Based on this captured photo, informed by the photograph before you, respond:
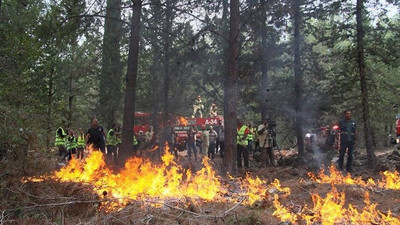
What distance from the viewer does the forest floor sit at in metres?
5.84

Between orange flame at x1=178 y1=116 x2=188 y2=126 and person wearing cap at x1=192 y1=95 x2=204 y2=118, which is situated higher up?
person wearing cap at x1=192 y1=95 x2=204 y2=118

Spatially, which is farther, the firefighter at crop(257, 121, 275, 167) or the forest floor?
the firefighter at crop(257, 121, 275, 167)

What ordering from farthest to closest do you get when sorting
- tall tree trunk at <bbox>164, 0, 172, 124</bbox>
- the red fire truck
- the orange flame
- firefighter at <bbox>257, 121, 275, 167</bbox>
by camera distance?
1. the orange flame
2. the red fire truck
3. tall tree trunk at <bbox>164, 0, 172, 124</bbox>
4. firefighter at <bbox>257, 121, 275, 167</bbox>

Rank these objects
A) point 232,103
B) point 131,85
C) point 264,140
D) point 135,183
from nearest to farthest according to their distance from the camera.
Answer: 1. point 135,183
2. point 232,103
3. point 131,85
4. point 264,140

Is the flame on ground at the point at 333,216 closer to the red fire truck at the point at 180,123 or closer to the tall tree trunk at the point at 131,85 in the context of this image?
the tall tree trunk at the point at 131,85

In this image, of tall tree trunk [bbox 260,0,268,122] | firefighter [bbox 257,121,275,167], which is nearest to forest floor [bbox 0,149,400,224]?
firefighter [bbox 257,121,275,167]

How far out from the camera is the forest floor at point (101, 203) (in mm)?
5840

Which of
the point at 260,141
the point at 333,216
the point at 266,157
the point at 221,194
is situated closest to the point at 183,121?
the point at 266,157

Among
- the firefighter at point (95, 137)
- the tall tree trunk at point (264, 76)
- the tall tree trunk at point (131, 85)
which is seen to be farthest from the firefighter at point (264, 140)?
the firefighter at point (95, 137)

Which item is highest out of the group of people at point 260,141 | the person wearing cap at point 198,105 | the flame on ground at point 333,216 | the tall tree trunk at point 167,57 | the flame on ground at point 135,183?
the tall tree trunk at point 167,57

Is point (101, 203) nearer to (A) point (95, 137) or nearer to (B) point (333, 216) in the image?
(B) point (333, 216)

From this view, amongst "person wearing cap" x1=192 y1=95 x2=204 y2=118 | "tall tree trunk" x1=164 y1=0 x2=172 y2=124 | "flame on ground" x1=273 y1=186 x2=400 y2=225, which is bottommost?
"flame on ground" x1=273 y1=186 x2=400 y2=225

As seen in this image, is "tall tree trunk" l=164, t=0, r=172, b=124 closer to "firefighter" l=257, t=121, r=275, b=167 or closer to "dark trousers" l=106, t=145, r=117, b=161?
"dark trousers" l=106, t=145, r=117, b=161

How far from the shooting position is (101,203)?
6602 mm
